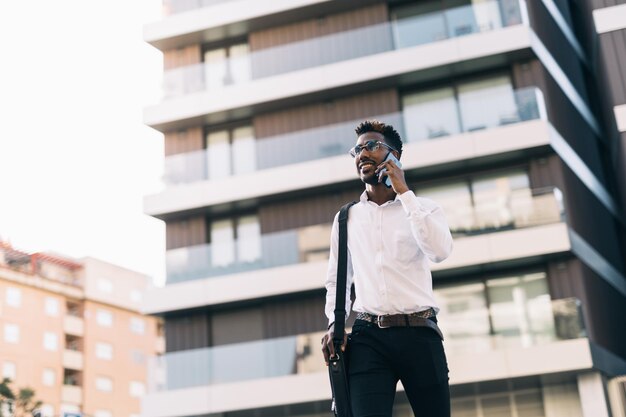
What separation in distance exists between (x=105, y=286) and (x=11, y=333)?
910 centimetres

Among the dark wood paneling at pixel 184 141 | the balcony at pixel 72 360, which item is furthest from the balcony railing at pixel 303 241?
the balcony at pixel 72 360

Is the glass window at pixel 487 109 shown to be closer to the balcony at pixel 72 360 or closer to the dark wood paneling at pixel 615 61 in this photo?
the dark wood paneling at pixel 615 61

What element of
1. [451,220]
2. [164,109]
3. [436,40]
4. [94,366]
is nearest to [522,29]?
[436,40]

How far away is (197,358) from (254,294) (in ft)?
7.61

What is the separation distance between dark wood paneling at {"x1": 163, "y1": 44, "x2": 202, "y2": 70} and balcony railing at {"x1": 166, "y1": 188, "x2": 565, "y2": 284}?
6.43m

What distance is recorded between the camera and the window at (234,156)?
1035 inches

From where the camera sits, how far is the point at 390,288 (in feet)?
12.3

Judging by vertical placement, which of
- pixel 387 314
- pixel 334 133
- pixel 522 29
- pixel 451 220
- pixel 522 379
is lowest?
pixel 387 314

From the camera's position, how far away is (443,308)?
22.6 meters

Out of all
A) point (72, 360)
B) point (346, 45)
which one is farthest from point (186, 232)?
point (72, 360)

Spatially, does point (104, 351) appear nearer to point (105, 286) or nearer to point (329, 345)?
point (105, 286)

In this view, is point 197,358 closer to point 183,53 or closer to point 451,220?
point 451,220

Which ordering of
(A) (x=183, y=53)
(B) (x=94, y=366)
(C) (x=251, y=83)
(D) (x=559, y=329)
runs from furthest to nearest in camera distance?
(B) (x=94, y=366) < (A) (x=183, y=53) < (C) (x=251, y=83) < (D) (x=559, y=329)

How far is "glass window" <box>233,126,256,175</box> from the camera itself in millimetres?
26219
